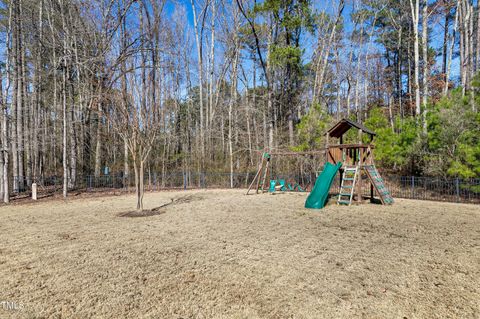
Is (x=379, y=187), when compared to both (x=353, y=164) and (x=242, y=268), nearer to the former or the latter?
(x=353, y=164)

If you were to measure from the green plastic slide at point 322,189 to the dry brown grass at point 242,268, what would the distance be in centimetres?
220

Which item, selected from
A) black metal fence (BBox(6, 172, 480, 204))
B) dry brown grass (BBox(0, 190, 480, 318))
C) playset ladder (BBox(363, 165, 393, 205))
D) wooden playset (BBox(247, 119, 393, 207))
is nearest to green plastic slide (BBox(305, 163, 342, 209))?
wooden playset (BBox(247, 119, 393, 207))

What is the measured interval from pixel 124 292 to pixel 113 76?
6.69m

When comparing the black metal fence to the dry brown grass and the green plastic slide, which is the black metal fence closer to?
the green plastic slide

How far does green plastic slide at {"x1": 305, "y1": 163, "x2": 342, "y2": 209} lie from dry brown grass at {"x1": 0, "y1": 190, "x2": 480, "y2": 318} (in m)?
2.20

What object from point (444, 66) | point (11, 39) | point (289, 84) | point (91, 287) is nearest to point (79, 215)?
point (91, 287)

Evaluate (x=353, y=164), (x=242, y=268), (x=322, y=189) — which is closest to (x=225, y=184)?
(x=353, y=164)

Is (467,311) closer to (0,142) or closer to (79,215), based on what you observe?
(79,215)

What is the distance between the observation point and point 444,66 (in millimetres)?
22609

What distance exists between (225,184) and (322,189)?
855cm

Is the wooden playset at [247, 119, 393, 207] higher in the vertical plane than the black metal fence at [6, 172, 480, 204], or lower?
higher

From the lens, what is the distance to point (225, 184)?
17.2 metres

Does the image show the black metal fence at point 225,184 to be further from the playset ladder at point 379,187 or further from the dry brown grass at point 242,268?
the dry brown grass at point 242,268

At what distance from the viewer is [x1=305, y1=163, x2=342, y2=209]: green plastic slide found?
9.17 metres
